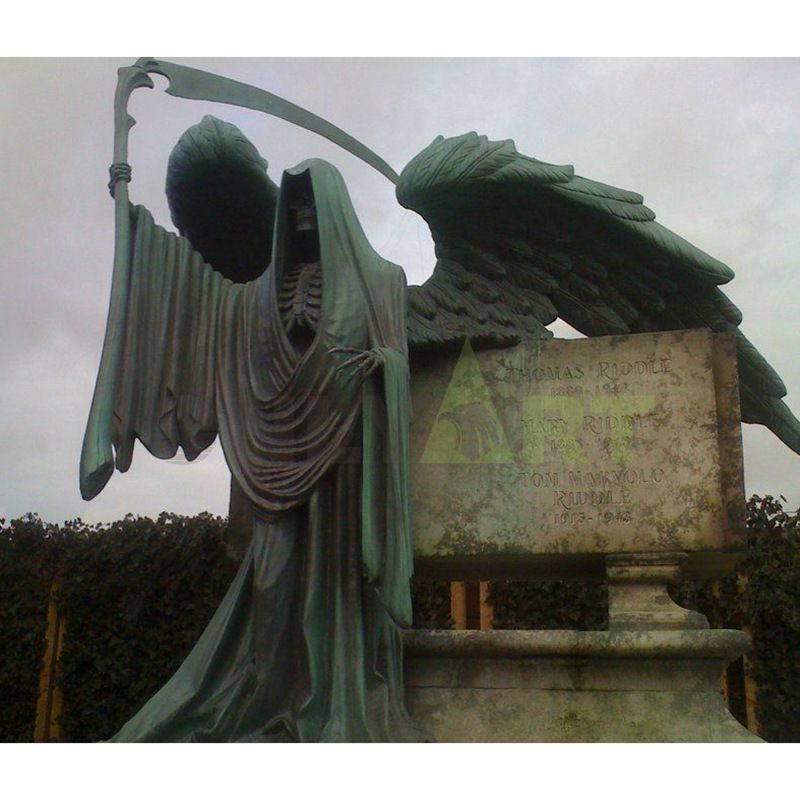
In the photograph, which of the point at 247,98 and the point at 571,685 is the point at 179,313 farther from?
the point at 571,685

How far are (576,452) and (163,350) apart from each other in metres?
2.22

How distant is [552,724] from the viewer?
16.0 ft

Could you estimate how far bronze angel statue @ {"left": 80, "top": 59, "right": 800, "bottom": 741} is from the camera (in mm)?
4660

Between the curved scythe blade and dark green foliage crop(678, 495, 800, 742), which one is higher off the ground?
the curved scythe blade

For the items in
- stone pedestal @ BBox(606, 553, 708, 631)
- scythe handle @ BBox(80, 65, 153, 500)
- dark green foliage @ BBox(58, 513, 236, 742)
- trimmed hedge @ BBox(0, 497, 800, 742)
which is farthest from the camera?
dark green foliage @ BBox(58, 513, 236, 742)

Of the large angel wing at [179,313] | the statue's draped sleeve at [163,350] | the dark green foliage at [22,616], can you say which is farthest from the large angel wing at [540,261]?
the dark green foliage at [22,616]

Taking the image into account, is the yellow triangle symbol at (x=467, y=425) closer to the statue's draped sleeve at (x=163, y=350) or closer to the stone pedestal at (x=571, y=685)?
the stone pedestal at (x=571, y=685)

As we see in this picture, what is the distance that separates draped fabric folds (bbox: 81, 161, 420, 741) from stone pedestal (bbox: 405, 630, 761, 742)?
1.00 feet

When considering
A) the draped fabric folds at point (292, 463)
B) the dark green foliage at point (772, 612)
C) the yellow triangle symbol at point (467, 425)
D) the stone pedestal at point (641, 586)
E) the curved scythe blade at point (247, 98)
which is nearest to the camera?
the draped fabric folds at point (292, 463)

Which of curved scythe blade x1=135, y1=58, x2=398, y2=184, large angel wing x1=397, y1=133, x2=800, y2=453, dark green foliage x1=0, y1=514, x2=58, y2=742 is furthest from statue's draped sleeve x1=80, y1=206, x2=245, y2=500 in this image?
dark green foliage x1=0, y1=514, x2=58, y2=742

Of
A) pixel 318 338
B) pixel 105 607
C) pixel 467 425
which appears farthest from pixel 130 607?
pixel 318 338

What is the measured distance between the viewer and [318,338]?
16.1ft

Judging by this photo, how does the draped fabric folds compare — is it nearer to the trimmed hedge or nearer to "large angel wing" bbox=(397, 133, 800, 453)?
"large angel wing" bbox=(397, 133, 800, 453)

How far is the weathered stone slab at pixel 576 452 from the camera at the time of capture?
5.17 meters
